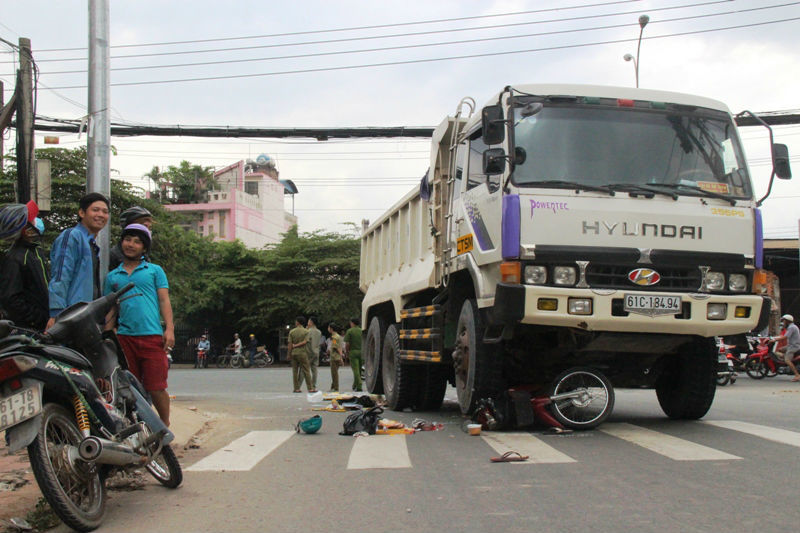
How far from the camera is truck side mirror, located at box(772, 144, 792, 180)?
8.22m

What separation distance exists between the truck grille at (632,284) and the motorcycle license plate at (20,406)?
4.78 metres

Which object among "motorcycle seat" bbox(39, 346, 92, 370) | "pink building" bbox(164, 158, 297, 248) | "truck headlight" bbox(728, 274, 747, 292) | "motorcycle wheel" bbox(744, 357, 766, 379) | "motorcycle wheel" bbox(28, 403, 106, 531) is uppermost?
"pink building" bbox(164, 158, 297, 248)

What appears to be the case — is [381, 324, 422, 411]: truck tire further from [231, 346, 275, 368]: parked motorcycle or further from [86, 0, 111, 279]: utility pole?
[231, 346, 275, 368]: parked motorcycle

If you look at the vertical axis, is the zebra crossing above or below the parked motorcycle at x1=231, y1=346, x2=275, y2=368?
above

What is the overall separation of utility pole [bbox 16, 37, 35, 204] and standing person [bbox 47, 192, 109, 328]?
773 centimetres

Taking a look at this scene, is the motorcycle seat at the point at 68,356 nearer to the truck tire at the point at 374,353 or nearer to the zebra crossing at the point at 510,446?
the zebra crossing at the point at 510,446

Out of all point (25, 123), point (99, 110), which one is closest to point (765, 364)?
point (25, 123)

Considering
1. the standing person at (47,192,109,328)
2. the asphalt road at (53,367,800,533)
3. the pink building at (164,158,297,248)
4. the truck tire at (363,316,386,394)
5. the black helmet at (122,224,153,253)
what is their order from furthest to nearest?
the pink building at (164,158,297,248)
the truck tire at (363,316,386,394)
the black helmet at (122,224,153,253)
the standing person at (47,192,109,328)
the asphalt road at (53,367,800,533)

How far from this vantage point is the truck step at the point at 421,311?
9.71 m

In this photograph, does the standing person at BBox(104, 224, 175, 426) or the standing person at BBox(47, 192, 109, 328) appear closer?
the standing person at BBox(47, 192, 109, 328)

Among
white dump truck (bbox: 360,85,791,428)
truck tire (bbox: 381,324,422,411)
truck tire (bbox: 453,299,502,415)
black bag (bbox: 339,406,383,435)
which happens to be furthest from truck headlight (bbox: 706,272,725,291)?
truck tire (bbox: 381,324,422,411)

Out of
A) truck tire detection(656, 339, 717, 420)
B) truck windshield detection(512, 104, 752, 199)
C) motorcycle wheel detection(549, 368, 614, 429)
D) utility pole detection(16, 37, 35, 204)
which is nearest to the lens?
truck windshield detection(512, 104, 752, 199)

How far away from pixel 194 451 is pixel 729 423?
537 centimetres

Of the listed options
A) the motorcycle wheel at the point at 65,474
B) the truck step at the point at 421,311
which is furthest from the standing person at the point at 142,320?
the truck step at the point at 421,311
